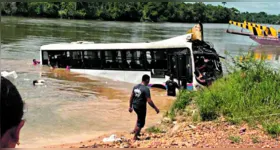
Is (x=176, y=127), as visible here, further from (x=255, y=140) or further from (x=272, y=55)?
(x=272, y=55)

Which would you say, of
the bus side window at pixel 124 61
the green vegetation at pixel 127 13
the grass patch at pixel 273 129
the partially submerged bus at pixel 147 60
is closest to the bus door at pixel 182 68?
the partially submerged bus at pixel 147 60

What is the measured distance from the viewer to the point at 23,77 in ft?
65.6

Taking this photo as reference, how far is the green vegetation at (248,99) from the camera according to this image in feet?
24.9

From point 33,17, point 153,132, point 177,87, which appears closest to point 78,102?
point 177,87

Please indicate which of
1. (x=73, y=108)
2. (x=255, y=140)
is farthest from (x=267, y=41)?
(x=255, y=140)

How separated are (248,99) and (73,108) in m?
6.73

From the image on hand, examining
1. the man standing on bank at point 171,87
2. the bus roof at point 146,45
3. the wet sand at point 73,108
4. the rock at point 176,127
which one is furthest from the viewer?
the bus roof at point 146,45

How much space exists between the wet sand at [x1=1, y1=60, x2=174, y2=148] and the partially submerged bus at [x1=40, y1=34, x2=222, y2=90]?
0.50 meters

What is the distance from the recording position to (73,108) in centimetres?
1316

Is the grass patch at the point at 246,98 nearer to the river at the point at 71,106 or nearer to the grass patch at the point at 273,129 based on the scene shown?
the grass patch at the point at 273,129

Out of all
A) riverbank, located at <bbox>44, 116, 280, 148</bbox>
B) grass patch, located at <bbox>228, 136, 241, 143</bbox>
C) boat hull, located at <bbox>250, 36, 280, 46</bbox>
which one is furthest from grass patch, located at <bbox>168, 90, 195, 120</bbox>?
boat hull, located at <bbox>250, 36, 280, 46</bbox>

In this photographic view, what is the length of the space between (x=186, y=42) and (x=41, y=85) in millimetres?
6769

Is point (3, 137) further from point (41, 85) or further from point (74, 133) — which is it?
point (41, 85)

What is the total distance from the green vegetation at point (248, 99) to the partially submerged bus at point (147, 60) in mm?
4569
